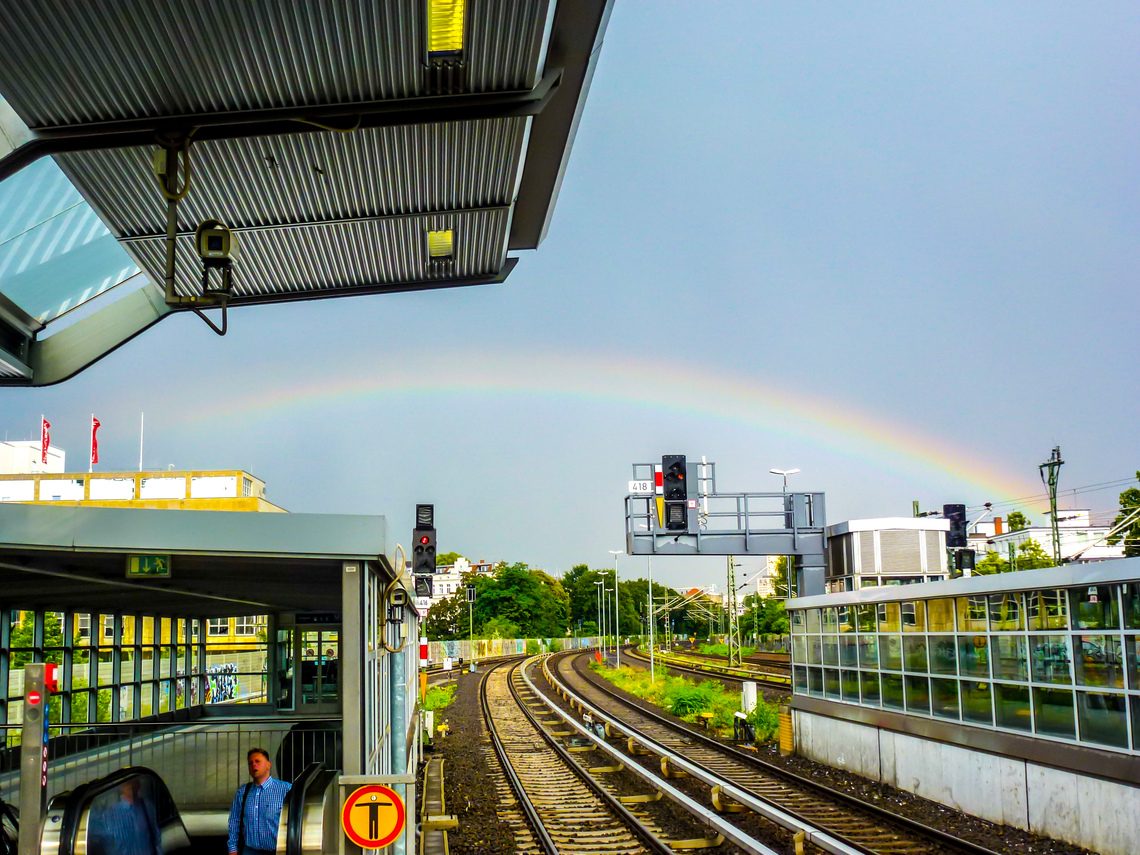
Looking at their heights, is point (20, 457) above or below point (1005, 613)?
above

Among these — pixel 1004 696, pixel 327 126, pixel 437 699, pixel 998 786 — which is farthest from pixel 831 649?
pixel 437 699

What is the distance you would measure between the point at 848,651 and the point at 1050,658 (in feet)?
20.4

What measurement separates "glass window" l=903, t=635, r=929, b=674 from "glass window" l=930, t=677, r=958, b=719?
1.22 feet

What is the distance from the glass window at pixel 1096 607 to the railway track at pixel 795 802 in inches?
114

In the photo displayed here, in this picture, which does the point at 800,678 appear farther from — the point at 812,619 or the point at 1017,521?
the point at 1017,521

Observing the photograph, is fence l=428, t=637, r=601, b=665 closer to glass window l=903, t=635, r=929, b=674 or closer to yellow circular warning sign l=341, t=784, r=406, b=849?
glass window l=903, t=635, r=929, b=674

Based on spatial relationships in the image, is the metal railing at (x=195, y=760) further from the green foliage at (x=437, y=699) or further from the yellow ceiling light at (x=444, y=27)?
the green foliage at (x=437, y=699)

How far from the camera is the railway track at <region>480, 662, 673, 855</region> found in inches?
506

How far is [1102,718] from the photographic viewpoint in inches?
458

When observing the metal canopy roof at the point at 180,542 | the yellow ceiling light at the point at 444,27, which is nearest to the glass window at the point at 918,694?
the metal canopy roof at the point at 180,542

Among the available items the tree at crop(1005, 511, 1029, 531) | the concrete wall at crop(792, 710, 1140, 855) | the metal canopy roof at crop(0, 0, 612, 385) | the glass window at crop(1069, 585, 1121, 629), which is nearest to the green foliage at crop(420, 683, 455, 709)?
the concrete wall at crop(792, 710, 1140, 855)

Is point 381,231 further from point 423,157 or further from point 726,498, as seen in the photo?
point 726,498

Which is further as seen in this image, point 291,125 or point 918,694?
point 918,694

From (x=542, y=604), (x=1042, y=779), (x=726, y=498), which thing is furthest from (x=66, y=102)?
(x=542, y=604)
